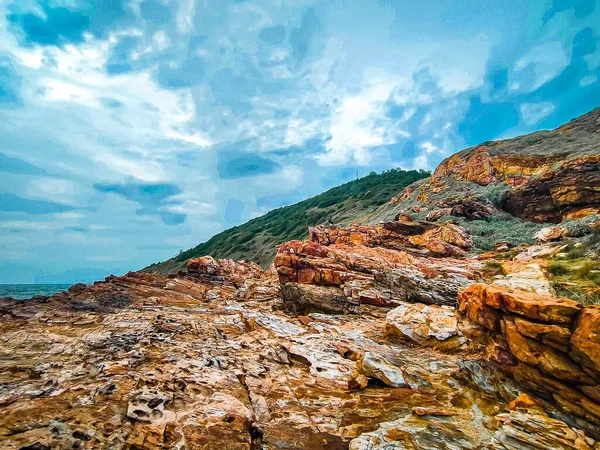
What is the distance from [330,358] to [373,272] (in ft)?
36.3

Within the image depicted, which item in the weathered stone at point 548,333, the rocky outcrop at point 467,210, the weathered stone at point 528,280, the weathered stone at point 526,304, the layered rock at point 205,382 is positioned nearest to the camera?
the layered rock at point 205,382

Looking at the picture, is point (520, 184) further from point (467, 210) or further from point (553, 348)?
point (553, 348)

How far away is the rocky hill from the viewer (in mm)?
7551

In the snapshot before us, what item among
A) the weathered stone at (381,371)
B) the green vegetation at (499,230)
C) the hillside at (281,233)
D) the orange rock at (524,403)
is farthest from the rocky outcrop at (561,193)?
the hillside at (281,233)

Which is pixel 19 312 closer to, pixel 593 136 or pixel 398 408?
pixel 398 408

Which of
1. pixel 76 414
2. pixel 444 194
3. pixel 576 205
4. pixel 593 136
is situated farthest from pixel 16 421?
pixel 593 136

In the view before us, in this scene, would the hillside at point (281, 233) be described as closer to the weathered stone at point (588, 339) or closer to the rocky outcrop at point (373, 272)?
the rocky outcrop at point (373, 272)

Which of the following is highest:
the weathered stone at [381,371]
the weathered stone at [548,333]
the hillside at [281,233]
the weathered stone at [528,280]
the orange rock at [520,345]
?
the hillside at [281,233]

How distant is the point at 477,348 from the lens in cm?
1243

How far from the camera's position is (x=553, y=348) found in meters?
8.80

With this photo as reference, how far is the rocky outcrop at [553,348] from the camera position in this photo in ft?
25.5

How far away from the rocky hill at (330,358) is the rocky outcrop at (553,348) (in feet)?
0.12

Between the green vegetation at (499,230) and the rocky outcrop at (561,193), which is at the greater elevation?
the rocky outcrop at (561,193)

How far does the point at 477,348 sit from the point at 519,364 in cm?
274
